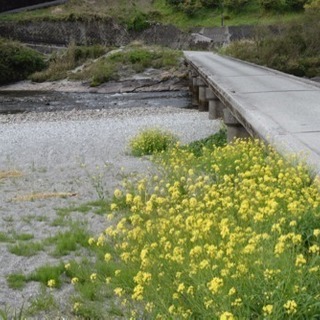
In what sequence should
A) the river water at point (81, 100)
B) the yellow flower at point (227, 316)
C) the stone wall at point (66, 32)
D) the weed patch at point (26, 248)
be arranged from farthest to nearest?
the stone wall at point (66, 32) < the river water at point (81, 100) < the weed patch at point (26, 248) < the yellow flower at point (227, 316)

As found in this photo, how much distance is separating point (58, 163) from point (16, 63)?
28.5m

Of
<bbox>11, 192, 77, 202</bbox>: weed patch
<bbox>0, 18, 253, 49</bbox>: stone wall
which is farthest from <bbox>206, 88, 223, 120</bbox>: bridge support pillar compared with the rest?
<bbox>0, 18, 253, 49</bbox>: stone wall

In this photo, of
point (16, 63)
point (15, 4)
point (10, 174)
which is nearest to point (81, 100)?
point (16, 63)

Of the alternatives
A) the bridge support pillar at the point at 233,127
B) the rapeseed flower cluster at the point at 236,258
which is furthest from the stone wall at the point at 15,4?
the rapeseed flower cluster at the point at 236,258

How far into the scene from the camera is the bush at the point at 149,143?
12766mm

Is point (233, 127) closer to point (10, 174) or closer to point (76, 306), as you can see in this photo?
point (10, 174)

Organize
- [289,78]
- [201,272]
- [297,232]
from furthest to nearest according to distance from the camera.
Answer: [289,78], [297,232], [201,272]

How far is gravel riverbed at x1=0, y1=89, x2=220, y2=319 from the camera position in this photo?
649 centimetres

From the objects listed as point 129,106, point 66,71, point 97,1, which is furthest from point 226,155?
point 97,1

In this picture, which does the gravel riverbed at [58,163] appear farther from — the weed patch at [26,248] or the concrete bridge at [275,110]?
the concrete bridge at [275,110]

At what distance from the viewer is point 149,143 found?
12867mm

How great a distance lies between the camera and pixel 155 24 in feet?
176

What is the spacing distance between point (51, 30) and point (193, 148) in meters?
42.6

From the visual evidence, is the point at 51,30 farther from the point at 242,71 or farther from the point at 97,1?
the point at 242,71
